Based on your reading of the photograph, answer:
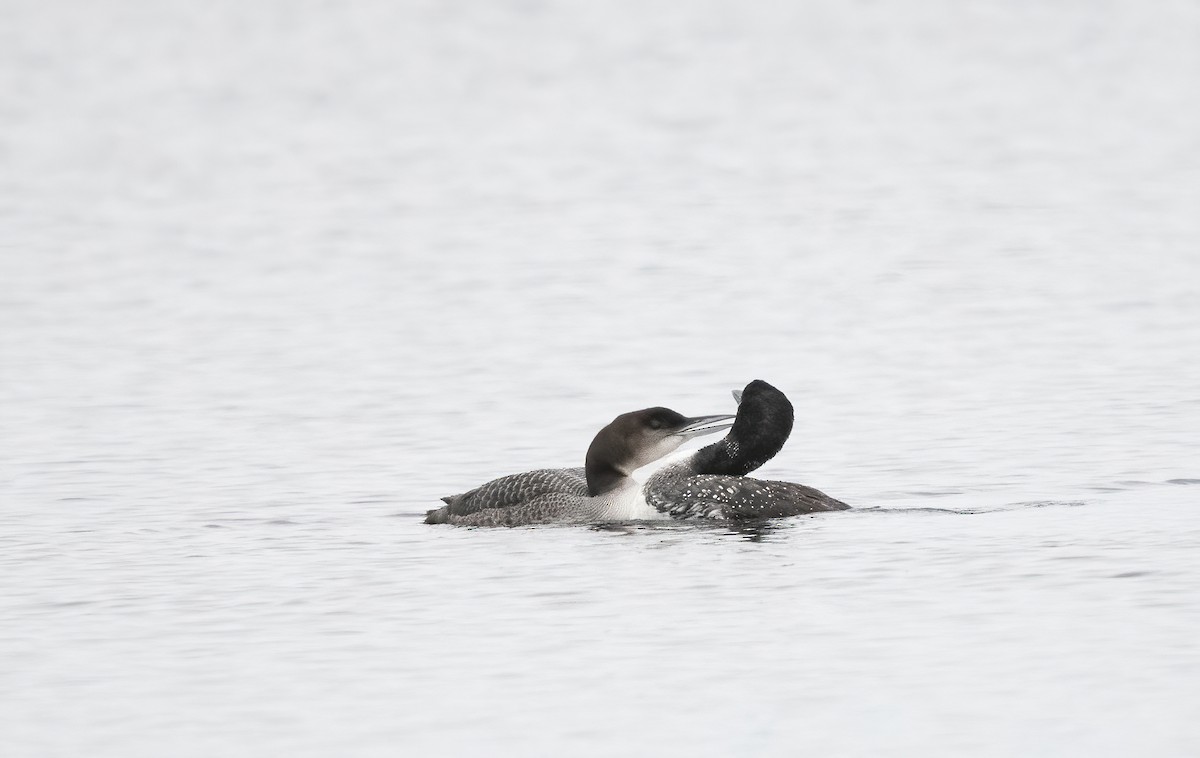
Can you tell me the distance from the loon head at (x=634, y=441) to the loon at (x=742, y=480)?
6.7 inches

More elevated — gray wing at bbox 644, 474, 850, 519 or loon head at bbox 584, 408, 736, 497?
loon head at bbox 584, 408, 736, 497

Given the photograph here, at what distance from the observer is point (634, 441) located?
10836mm

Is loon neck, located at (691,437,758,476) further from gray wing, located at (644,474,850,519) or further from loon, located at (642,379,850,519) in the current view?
gray wing, located at (644,474,850,519)

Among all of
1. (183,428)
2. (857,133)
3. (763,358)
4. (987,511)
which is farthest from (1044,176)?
(987,511)

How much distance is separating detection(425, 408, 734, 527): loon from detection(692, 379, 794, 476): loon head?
0.15 metres

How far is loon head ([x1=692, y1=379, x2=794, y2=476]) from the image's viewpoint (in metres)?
11.0

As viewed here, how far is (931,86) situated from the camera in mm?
42938

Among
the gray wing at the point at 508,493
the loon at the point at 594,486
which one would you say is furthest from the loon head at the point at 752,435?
the gray wing at the point at 508,493

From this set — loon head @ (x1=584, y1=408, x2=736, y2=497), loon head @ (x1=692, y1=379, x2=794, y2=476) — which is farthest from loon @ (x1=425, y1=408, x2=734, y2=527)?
loon head @ (x1=692, y1=379, x2=794, y2=476)

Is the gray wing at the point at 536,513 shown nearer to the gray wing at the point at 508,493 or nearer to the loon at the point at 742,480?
the gray wing at the point at 508,493

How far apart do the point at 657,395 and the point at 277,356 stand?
363cm

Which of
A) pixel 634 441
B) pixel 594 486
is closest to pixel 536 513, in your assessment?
pixel 594 486

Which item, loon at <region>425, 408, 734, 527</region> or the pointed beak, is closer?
loon at <region>425, 408, 734, 527</region>

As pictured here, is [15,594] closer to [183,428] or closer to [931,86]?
[183,428]
